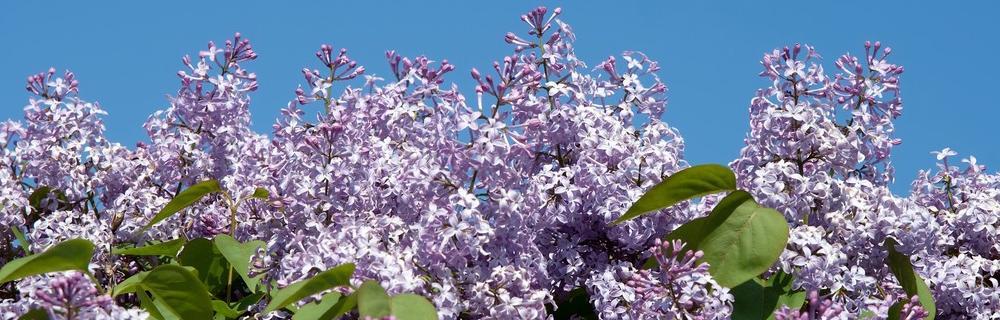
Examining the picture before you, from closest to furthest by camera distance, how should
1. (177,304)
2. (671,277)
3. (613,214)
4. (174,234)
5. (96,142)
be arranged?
(671,277) → (177,304) → (613,214) → (174,234) → (96,142)

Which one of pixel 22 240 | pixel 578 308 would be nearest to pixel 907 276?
pixel 578 308

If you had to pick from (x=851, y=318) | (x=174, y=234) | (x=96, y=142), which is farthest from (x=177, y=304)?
(x=96, y=142)

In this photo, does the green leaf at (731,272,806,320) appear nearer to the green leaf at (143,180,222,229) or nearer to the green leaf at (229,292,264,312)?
the green leaf at (229,292,264,312)

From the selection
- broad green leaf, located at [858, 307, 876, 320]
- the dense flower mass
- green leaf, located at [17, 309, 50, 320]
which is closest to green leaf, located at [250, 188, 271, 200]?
the dense flower mass

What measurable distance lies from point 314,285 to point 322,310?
0.07 metres

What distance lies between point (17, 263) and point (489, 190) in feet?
3.71

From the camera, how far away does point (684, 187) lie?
3.10m

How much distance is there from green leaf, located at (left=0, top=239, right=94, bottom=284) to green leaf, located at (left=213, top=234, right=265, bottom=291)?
59cm

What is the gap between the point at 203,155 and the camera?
4379 millimetres

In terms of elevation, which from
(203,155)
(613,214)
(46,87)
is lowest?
(613,214)

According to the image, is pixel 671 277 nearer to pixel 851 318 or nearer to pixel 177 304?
pixel 851 318

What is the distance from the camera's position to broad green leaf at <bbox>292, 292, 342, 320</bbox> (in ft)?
9.06

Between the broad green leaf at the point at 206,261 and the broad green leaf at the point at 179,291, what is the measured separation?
790 mm

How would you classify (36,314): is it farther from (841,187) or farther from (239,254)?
(841,187)
